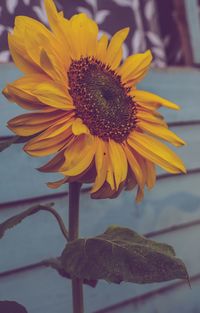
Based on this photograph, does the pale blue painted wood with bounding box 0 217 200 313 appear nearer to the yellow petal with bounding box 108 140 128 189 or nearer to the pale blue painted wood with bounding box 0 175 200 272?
the pale blue painted wood with bounding box 0 175 200 272

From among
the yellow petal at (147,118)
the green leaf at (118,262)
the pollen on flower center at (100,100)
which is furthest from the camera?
the yellow petal at (147,118)

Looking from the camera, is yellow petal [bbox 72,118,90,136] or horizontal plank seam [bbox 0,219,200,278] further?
horizontal plank seam [bbox 0,219,200,278]

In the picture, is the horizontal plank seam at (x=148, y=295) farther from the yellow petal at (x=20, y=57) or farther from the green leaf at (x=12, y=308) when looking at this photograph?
the yellow petal at (x=20, y=57)

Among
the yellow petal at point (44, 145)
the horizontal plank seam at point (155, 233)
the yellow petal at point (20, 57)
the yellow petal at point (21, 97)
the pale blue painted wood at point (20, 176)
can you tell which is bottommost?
the horizontal plank seam at point (155, 233)

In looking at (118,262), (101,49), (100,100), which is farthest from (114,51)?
(118,262)

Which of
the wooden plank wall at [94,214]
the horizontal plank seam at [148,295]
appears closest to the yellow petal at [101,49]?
the wooden plank wall at [94,214]

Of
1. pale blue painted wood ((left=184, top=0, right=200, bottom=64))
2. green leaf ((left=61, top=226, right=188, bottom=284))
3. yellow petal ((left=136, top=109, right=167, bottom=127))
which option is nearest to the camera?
green leaf ((left=61, top=226, right=188, bottom=284))

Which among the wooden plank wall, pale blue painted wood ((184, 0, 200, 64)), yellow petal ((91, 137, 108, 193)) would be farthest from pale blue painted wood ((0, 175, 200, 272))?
yellow petal ((91, 137, 108, 193))

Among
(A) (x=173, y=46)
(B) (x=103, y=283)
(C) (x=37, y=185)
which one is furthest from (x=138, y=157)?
(A) (x=173, y=46)
